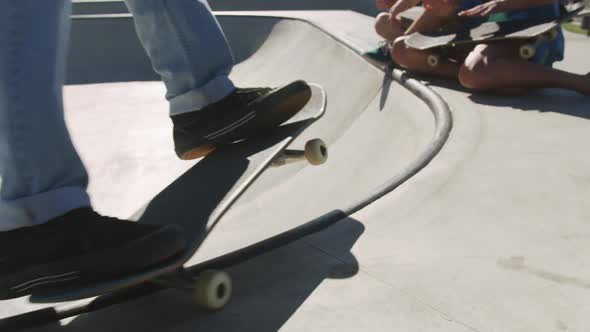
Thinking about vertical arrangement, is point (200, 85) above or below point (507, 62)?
above

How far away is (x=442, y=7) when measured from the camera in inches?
167

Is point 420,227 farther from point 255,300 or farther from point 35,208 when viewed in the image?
point 35,208

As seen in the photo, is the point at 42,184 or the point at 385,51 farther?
the point at 385,51

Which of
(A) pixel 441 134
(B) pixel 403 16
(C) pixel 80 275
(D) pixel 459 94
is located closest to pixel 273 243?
(C) pixel 80 275

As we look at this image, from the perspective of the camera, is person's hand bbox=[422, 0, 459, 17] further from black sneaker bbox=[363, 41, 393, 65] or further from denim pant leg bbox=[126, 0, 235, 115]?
denim pant leg bbox=[126, 0, 235, 115]

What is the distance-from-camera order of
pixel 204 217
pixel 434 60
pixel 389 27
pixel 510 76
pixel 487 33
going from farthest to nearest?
pixel 389 27, pixel 434 60, pixel 487 33, pixel 510 76, pixel 204 217

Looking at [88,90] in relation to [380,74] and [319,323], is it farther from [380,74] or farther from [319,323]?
[319,323]

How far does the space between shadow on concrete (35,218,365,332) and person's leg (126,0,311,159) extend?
0.44 meters

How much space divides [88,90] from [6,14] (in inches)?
299

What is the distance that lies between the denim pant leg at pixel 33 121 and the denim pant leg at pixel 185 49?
53 centimetres

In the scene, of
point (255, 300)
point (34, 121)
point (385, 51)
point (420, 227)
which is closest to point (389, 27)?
point (385, 51)

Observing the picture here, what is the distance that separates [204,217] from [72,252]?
372 millimetres

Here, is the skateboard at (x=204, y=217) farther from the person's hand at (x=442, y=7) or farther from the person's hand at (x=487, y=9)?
the person's hand at (x=442, y=7)

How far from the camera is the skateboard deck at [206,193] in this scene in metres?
1.47
